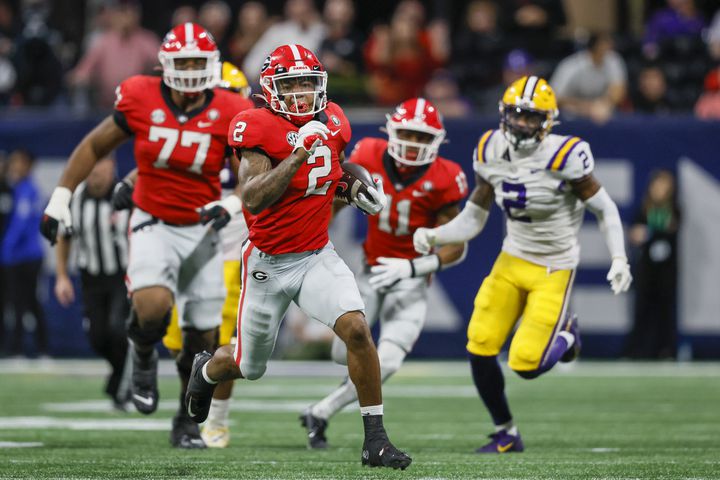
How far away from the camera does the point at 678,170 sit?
1227 centimetres

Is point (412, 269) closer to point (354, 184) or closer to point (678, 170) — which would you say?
point (354, 184)

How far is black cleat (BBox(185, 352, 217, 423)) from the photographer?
5.93 meters

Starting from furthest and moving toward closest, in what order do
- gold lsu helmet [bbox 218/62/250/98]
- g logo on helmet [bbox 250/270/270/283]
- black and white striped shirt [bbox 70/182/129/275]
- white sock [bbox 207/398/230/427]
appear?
black and white striped shirt [bbox 70/182/129/275] < gold lsu helmet [bbox 218/62/250/98] < white sock [bbox 207/398/230/427] < g logo on helmet [bbox 250/270/270/283]

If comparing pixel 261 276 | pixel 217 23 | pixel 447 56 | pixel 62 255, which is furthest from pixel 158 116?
pixel 447 56

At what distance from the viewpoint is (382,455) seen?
5.37 m

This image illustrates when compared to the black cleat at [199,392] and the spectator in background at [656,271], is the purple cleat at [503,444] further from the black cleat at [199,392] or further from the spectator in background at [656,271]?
the spectator in background at [656,271]

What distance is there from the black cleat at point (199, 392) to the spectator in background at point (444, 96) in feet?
22.9

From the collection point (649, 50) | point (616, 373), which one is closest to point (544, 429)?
point (616, 373)

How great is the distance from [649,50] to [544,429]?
6.41 meters

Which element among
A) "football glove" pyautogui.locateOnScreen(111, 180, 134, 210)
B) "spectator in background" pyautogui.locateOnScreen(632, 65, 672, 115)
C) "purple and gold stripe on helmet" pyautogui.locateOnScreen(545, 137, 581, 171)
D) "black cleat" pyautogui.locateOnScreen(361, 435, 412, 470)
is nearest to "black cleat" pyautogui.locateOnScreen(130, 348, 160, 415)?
"football glove" pyautogui.locateOnScreen(111, 180, 134, 210)

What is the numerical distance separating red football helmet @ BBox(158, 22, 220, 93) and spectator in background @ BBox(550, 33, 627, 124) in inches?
239

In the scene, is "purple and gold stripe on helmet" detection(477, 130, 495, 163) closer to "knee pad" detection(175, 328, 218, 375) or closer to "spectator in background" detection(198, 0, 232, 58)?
"knee pad" detection(175, 328, 218, 375)

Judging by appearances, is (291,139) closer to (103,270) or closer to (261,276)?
(261,276)

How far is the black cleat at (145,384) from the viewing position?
266 inches
